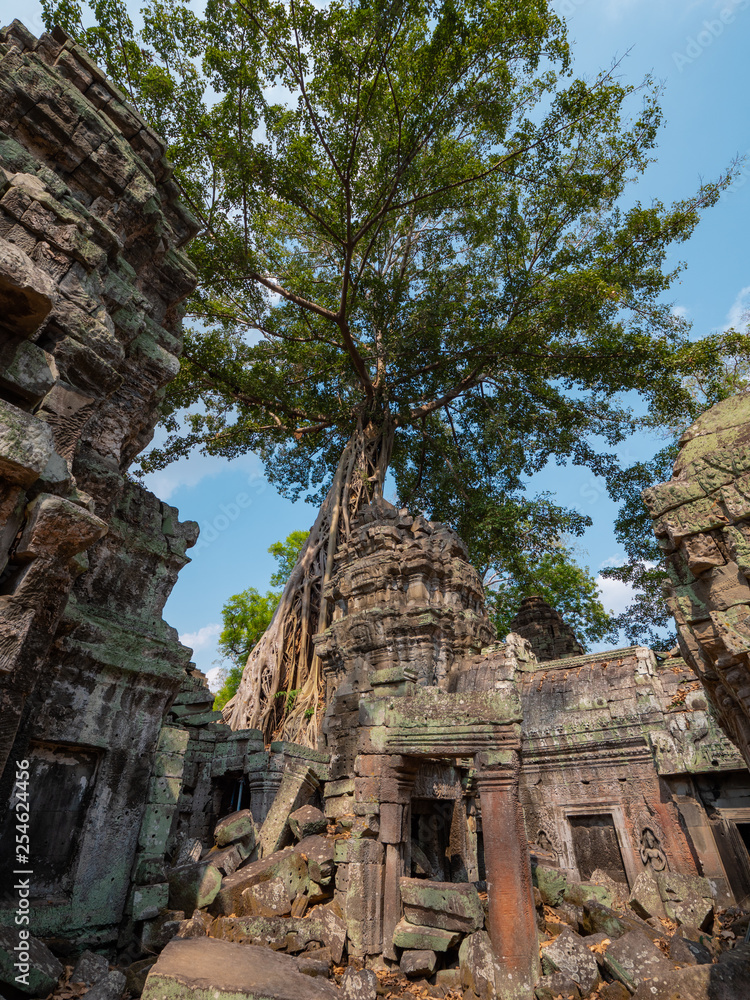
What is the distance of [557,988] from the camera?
4242mm

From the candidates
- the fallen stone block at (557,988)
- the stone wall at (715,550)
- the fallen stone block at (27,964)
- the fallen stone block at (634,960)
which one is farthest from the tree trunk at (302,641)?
the stone wall at (715,550)

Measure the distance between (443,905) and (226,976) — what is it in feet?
7.29

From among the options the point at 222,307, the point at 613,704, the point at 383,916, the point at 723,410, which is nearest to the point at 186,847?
the point at 383,916

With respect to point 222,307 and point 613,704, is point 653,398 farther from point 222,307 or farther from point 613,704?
point 222,307

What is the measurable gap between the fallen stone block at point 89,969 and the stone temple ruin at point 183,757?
17 mm

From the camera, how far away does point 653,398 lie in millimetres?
13469

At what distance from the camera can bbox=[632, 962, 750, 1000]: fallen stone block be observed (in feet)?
9.94

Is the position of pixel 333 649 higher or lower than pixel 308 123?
lower

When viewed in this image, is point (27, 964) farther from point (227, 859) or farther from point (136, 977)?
point (227, 859)

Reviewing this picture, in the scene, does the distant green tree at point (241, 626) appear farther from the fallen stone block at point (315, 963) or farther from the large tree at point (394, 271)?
the fallen stone block at point (315, 963)

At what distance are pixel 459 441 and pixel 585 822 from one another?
1186 cm

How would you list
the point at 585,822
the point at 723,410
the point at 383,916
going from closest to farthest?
1. the point at 723,410
2. the point at 383,916
3. the point at 585,822

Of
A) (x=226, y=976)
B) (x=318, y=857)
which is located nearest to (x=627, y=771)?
(x=318, y=857)

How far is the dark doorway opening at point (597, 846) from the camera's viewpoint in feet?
26.4
